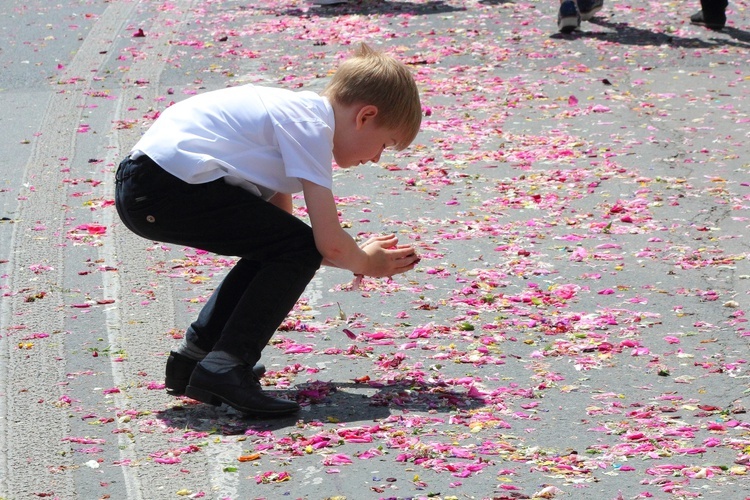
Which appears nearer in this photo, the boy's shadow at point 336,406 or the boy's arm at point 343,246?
the boy's arm at point 343,246

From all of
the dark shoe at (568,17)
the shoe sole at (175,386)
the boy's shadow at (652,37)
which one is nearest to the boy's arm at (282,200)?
the shoe sole at (175,386)

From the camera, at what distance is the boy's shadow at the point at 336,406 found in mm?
3711

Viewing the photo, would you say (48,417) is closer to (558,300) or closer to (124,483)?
(124,483)

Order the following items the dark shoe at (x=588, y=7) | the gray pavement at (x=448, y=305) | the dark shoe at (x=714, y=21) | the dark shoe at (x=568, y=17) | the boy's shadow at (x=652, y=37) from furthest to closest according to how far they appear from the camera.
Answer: the dark shoe at (x=588, y=7) < the dark shoe at (x=714, y=21) < the dark shoe at (x=568, y=17) < the boy's shadow at (x=652, y=37) < the gray pavement at (x=448, y=305)

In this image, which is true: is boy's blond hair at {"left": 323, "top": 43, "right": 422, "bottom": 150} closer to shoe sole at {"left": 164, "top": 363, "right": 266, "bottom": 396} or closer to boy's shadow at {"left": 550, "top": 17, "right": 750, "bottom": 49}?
shoe sole at {"left": 164, "top": 363, "right": 266, "bottom": 396}

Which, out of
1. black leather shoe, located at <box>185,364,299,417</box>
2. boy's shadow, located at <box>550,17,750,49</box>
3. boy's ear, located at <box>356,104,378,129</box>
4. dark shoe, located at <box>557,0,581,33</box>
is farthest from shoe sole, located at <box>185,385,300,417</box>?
dark shoe, located at <box>557,0,581,33</box>

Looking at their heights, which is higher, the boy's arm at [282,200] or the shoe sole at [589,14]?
the boy's arm at [282,200]

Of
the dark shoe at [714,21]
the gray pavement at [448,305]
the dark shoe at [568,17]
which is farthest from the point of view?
the dark shoe at [714,21]

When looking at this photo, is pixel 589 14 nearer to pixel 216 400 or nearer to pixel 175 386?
pixel 175 386

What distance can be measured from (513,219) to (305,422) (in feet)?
8.94

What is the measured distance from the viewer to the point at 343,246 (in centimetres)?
363

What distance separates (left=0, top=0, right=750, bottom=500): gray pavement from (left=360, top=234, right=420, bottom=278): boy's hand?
1.49ft

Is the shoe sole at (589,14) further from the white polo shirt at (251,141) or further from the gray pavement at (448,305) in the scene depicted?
the white polo shirt at (251,141)

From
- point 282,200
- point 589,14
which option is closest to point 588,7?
point 589,14
